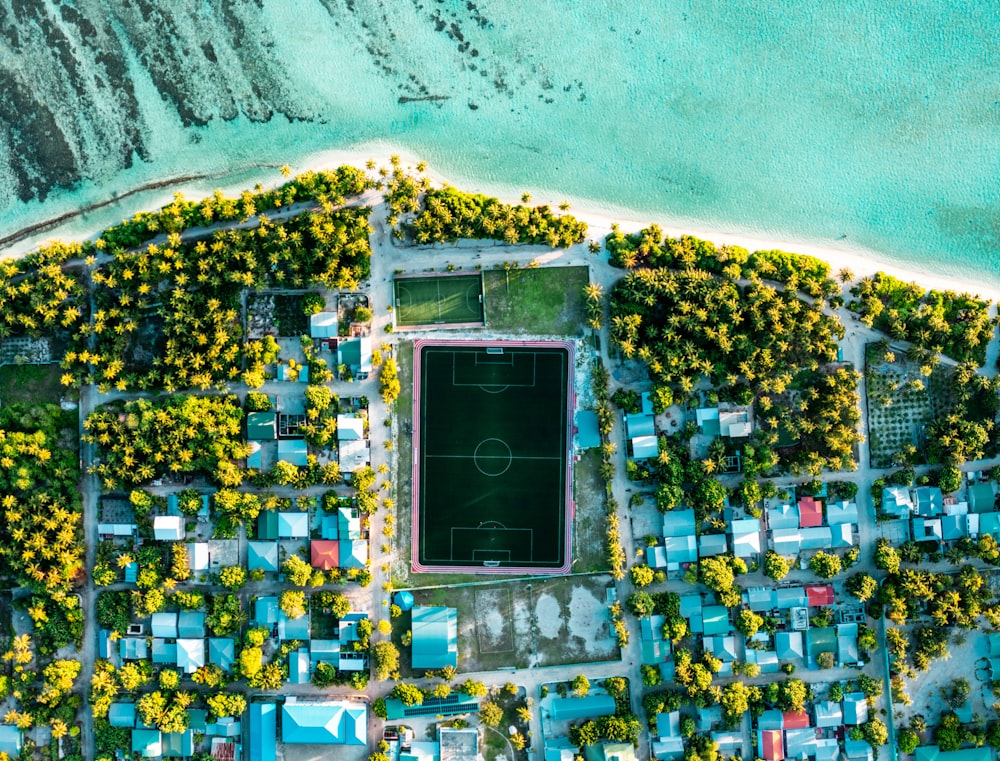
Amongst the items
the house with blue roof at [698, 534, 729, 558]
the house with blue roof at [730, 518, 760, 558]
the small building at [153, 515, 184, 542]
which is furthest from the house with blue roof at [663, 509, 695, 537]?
the small building at [153, 515, 184, 542]

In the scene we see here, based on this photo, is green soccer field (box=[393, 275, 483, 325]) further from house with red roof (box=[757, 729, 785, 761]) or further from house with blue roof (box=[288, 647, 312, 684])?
house with red roof (box=[757, 729, 785, 761])

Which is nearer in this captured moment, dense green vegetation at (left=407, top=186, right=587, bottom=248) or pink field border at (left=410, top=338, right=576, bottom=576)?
dense green vegetation at (left=407, top=186, right=587, bottom=248)

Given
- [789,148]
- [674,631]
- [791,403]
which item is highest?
[789,148]

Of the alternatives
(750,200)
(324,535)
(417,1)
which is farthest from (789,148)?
(324,535)

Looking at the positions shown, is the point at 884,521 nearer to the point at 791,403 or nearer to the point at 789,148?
the point at 791,403

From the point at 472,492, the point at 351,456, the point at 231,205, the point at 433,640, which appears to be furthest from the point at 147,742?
the point at 231,205

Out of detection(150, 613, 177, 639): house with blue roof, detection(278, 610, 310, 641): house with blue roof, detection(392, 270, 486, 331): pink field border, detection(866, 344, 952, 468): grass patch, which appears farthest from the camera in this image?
detection(866, 344, 952, 468): grass patch
